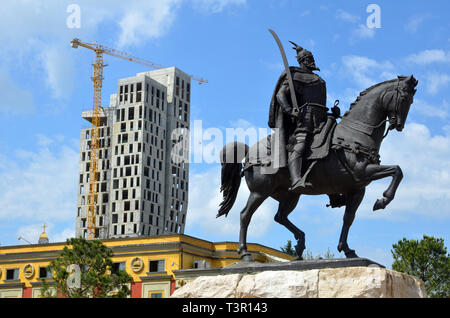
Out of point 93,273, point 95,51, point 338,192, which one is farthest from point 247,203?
point 95,51

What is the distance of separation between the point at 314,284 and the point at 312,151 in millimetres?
2563

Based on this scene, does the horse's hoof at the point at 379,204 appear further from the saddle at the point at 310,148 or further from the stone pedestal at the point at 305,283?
the saddle at the point at 310,148

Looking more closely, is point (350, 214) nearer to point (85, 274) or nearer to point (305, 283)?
point (305, 283)

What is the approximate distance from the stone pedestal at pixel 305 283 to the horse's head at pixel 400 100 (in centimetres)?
257

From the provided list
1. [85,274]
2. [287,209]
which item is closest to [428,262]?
[85,274]

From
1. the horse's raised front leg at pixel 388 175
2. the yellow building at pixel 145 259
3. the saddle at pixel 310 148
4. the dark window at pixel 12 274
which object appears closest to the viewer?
the horse's raised front leg at pixel 388 175

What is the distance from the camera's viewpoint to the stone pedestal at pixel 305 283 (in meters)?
10.0

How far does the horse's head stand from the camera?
11477 millimetres

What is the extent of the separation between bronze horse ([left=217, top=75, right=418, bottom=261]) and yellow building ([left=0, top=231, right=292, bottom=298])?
42.8 meters

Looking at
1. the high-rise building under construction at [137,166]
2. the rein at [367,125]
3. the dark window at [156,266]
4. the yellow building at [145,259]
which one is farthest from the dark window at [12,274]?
the rein at [367,125]
